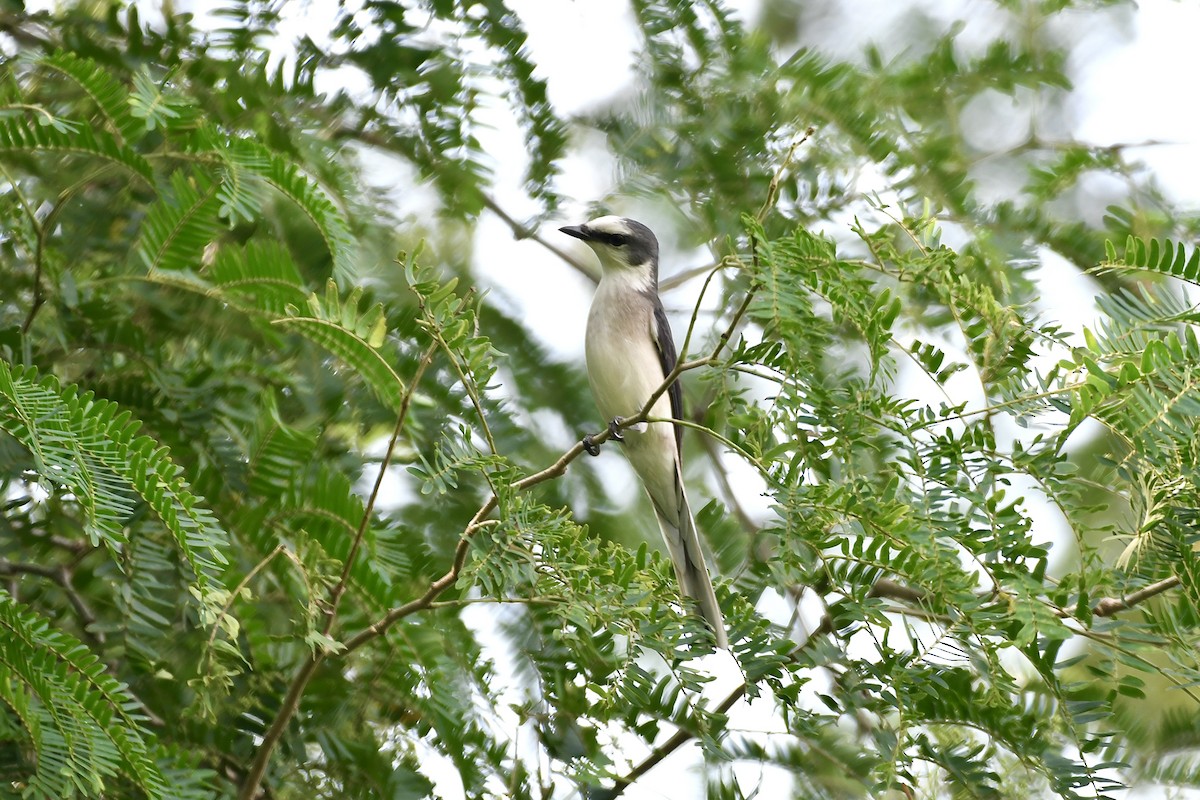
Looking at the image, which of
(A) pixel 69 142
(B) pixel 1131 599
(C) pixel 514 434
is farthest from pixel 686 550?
(A) pixel 69 142

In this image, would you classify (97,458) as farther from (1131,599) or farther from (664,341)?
(664,341)

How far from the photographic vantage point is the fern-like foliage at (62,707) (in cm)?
210

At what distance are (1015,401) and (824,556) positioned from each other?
0.47 metres

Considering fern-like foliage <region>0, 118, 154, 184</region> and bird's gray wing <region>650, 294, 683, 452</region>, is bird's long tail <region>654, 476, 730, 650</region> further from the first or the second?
fern-like foliage <region>0, 118, 154, 184</region>

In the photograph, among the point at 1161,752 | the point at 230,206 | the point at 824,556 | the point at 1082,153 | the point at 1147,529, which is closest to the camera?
the point at 1147,529

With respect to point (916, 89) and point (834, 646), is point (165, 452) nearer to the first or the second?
point (834, 646)

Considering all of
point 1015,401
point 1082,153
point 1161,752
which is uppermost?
point 1082,153

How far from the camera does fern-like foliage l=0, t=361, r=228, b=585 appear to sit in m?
1.99

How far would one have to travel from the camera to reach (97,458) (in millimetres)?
2080

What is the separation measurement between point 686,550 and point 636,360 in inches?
36.5

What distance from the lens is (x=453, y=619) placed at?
350 cm

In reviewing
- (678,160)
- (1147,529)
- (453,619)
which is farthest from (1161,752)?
(678,160)

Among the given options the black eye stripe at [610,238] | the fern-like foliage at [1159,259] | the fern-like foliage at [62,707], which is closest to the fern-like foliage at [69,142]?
the fern-like foliage at [62,707]

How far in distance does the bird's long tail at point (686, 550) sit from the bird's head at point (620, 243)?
3.60 ft
